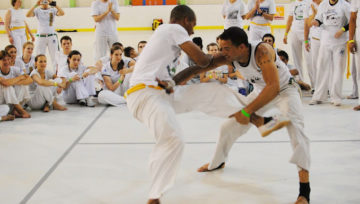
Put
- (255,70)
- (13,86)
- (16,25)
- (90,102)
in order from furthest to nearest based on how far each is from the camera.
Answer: (16,25) → (90,102) → (13,86) → (255,70)

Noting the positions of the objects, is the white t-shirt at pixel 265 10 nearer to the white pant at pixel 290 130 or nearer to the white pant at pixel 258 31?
the white pant at pixel 258 31

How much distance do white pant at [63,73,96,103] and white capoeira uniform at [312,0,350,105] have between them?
3.70 meters

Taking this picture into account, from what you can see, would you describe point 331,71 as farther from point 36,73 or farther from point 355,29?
point 36,73

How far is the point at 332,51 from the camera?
6.27 metres

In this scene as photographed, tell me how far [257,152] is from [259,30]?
423cm

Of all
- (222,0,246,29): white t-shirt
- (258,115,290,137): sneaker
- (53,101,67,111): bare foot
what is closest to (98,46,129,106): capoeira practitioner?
(53,101,67,111): bare foot

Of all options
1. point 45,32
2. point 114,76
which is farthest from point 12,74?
point 45,32

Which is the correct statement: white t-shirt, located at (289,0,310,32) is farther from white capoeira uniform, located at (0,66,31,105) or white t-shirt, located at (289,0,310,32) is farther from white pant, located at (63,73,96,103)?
white capoeira uniform, located at (0,66,31,105)

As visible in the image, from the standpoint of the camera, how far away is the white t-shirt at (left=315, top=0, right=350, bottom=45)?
605cm

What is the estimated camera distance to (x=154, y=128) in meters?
2.91

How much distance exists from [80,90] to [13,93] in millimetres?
1165

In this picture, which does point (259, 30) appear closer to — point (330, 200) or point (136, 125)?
point (136, 125)

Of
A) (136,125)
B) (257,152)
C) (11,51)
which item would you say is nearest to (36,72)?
(11,51)

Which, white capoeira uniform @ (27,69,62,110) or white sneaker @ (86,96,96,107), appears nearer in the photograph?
white capoeira uniform @ (27,69,62,110)
